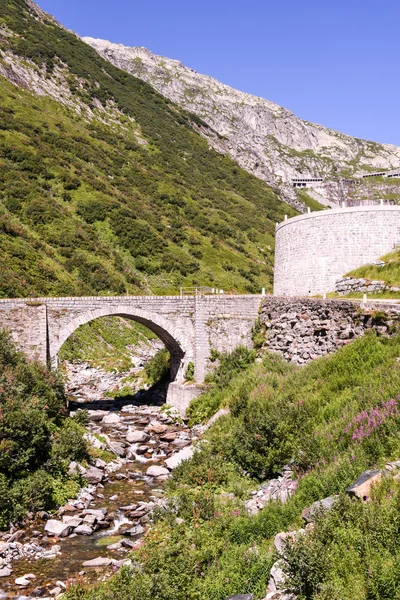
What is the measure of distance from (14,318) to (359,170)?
18716 centimetres

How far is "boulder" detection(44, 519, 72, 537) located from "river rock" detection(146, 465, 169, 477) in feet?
15.1

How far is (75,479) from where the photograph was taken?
613 inches

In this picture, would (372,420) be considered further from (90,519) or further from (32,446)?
(32,446)

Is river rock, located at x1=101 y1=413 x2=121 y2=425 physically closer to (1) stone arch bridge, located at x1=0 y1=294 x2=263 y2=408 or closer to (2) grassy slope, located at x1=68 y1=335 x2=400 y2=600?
(1) stone arch bridge, located at x1=0 y1=294 x2=263 y2=408

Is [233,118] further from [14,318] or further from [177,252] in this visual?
[14,318]

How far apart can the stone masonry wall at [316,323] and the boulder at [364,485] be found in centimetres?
859

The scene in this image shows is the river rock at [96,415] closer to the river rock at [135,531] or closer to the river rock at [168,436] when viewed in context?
the river rock at [168,436]

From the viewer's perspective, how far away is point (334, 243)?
28312mm

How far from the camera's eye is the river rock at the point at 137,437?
21.1 metres

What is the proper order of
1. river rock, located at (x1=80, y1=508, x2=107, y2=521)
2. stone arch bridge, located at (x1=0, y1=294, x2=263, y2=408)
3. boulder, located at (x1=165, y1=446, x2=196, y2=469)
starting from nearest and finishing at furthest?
river rock, located at (x1=80, y1=508, x2=107, y2=521) < boulder, located at (x1=165, y1=446, x2=196, y2=469) < stone arch bridge, located at (x1=0, y1=294, x2=263, y2=408)

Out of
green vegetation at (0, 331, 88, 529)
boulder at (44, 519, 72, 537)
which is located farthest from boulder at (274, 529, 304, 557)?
green vegetation at (0, 331, 88, 529)

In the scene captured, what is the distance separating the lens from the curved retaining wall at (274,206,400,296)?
90.0 ft

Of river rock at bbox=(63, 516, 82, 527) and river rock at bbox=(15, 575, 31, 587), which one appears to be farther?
river rock at bbox=(63, 516, 82, 527)

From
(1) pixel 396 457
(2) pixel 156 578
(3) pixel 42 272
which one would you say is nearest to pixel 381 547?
(1) pixel 396 457
